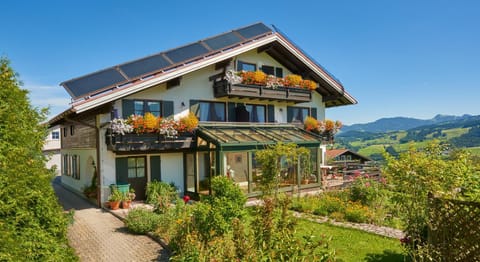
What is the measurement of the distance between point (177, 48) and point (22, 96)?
12.2 m

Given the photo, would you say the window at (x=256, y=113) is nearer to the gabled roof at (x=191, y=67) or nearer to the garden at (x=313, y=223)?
the gabled roof at (x=191, y=67)

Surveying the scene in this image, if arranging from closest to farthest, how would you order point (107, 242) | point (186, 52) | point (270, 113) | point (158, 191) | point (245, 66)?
point (107, 242)
point (158, 191)
point (186, 52)
point (245, 66)
point (270, 113)

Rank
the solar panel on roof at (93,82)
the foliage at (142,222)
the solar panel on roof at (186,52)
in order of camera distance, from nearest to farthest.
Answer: the foliage at (142,222), the solar panel on roof at (93,82), the solar panel on roof at (186,52)

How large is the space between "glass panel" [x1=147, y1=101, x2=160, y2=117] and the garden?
548 cm

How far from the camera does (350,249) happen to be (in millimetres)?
8312

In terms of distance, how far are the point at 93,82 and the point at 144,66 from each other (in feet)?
8.15

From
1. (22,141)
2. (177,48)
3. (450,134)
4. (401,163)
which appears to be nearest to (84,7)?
(177,48)

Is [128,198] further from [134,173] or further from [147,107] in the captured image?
[147,107]

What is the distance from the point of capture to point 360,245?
8617 millimetres

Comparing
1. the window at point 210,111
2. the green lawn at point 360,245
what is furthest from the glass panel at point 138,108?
the green lawn at point 360,245

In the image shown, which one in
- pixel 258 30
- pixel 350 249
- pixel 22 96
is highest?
pixel 258 30

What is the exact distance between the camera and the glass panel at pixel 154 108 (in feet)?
50.1

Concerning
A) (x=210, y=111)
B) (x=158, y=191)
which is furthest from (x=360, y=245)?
(x=210, y=111)

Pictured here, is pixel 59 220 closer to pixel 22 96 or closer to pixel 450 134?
pixel 22 96
